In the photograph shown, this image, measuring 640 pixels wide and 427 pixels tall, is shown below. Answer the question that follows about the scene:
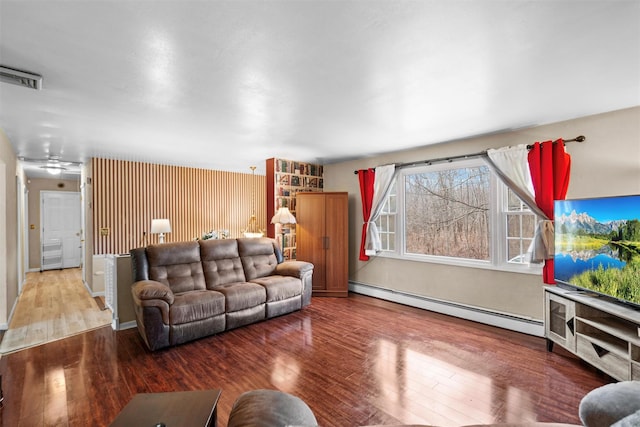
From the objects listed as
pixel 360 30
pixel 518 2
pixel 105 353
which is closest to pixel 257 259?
pixel 105 353

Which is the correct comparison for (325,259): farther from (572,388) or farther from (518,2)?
(518,2)

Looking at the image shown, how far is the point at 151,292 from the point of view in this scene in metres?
2.98

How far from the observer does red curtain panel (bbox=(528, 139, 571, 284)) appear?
3.03m

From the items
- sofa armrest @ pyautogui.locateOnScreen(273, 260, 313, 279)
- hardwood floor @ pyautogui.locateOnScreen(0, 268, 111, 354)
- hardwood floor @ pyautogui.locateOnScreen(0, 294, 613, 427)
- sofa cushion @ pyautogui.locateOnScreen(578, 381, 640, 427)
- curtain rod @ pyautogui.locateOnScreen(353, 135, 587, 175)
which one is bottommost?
hardwood floor @ pyautogui.locateOnScreen(0, 294, 613, 427)

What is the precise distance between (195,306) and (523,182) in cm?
398

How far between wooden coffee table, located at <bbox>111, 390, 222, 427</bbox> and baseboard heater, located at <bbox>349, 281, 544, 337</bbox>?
11.2 ft

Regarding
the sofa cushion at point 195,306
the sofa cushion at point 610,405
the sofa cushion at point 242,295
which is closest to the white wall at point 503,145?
the sofa cushion at point 242,295

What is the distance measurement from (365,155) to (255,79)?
9.85 ft

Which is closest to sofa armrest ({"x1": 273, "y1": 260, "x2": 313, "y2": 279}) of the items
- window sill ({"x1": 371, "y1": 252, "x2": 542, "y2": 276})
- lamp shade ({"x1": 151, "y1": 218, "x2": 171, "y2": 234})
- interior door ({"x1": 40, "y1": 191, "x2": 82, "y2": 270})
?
window sill ({"x1": 371, "y1": 252, "x2": 542, "y2": 276})

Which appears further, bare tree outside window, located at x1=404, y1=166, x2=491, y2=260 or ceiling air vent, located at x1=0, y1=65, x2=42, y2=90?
bare tree outside window, located at x1=404, y1=166, x2=491, y2=260

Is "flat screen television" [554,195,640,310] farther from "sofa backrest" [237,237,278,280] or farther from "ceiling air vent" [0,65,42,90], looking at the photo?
"ceiling air vent" [0,65,42,90]

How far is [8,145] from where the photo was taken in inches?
148

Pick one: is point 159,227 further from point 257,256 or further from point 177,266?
point 257,256

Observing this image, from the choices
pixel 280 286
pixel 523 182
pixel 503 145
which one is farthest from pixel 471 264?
pixel 280 286
